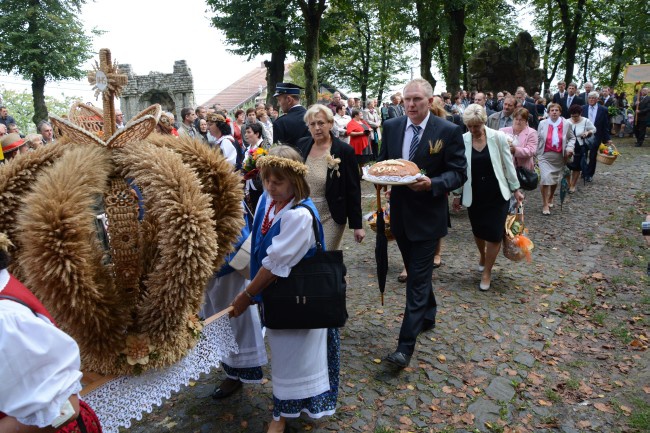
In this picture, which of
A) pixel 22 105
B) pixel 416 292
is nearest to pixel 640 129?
pixel 416 292

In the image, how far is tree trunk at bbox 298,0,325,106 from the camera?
20.0m

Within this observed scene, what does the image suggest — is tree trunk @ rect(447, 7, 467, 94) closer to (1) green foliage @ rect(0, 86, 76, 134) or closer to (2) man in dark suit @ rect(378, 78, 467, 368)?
(2) man in dark suit @ rect(378, 78, 467, 368)

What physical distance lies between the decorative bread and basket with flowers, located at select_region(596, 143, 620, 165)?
940cm

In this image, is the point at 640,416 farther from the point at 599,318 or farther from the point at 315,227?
the point at 315,227

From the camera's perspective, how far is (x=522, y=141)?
26.3 feet

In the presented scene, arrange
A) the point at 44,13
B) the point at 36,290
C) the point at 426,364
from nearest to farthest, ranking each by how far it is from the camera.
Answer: the point at 36,290, the point at 426,364, the point at 44,13

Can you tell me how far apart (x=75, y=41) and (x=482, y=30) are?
94.1 feet

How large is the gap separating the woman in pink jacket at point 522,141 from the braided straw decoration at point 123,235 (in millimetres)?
6698

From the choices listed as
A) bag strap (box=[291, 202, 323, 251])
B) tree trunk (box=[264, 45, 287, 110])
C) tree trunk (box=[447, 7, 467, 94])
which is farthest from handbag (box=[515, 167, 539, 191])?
tree trunk (box=[264, 45, 287, 110])

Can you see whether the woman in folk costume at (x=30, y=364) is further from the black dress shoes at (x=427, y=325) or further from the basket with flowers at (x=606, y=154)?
→ the basket with flowers at (x=606, y=154)

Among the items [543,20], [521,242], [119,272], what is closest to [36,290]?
[119,272]

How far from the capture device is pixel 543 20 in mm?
35438

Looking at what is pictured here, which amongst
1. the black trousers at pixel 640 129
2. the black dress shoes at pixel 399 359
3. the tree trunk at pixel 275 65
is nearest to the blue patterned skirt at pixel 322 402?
the black dress shoes at pixel 399 359

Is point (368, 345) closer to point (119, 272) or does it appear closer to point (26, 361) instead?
point (119, 272)
